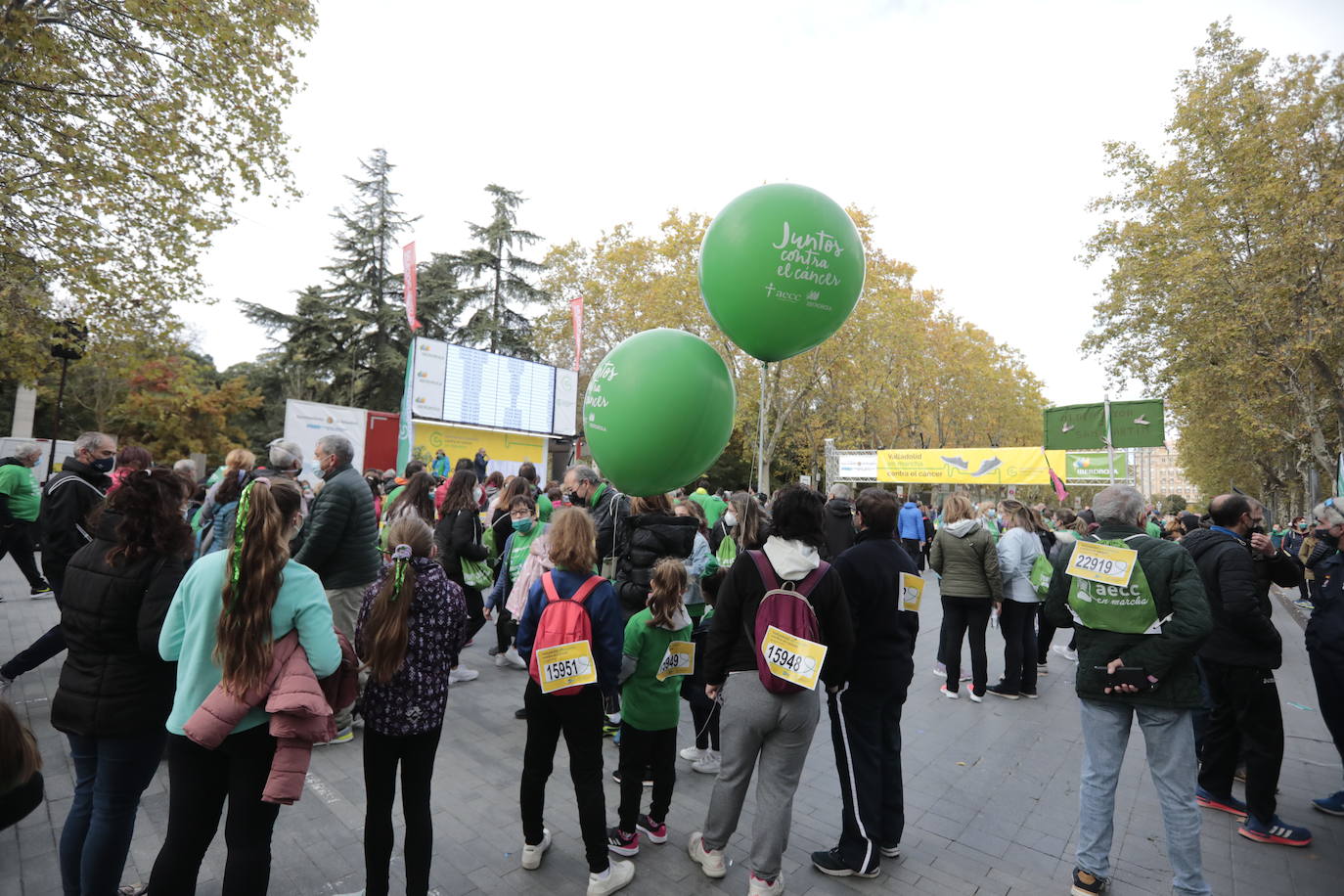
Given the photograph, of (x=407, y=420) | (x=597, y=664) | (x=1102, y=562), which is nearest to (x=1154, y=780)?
(x=1102, y=562)

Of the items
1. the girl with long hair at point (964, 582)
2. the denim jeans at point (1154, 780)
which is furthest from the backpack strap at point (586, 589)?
the girl with long hair at point (964, 582)

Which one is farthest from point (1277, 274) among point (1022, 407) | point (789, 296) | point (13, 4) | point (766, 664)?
point (1022, 407)

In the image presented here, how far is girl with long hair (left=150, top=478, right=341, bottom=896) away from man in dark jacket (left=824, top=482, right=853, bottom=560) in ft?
13.9

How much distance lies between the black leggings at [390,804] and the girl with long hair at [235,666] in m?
0.38

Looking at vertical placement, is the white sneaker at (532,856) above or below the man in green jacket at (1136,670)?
below

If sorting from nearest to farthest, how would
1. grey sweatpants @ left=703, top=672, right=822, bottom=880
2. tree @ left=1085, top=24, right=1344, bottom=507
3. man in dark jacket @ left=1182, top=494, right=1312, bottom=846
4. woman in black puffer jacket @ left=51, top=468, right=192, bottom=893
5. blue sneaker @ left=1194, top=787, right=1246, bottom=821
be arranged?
woman in black puffer jacket @ left=51, top=468, right=192, bottom=893 < grey sweatpants @ left=703, top=672, right=822, bottom=880 < man in dark jacket @ left=1182, top=494, right=1312, bottom=846 < blue sneaker @ left=1194, top=787, right=1246, bottom=821 < tree @ left=1085, top=24, right=1344, bottom=507

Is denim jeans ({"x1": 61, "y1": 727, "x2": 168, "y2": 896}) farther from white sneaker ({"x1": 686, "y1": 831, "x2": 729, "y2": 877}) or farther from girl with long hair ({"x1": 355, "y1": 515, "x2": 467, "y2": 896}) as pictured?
white sneaker ({"x1": 686, "y1": 831, "x2": 729, "y2": 877})

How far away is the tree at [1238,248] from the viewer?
1473cm

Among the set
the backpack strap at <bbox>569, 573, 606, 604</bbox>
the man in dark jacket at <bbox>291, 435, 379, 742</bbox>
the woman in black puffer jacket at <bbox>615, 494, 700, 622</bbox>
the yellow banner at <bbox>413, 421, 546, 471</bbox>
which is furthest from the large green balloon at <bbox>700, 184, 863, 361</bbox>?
the yellow banner at <bbox>413, 421, 546, 471</bbox>

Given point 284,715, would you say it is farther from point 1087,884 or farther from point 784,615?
point 1087,884

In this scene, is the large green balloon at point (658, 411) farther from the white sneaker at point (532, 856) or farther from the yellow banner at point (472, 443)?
the yellow banner at point (472, 443)

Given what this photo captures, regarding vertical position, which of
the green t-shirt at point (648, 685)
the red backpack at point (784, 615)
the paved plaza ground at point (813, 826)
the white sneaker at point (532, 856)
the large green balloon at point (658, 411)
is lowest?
the paved plaza ground at point (813, 826)

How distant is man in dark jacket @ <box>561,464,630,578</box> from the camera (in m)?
4.11

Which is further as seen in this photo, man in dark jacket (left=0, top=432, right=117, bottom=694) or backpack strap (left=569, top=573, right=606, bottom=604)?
man in dark jacket (left=0, top=432, right=117, bottom=694)
